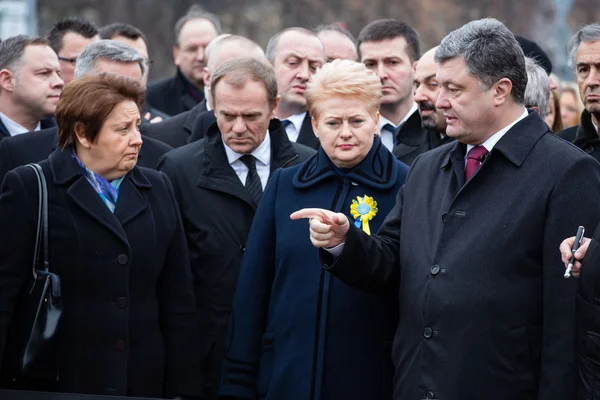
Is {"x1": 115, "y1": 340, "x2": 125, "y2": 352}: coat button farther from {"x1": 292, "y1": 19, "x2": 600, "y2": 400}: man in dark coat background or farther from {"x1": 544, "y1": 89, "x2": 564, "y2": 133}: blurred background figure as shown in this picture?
{"x1": 544, "y1": 89, "x2": 564, "y2": 133}: blurred background figure

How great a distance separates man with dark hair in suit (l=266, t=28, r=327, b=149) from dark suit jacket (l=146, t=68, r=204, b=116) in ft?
6.66

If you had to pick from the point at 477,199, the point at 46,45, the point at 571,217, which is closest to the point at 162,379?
the point at 477,199

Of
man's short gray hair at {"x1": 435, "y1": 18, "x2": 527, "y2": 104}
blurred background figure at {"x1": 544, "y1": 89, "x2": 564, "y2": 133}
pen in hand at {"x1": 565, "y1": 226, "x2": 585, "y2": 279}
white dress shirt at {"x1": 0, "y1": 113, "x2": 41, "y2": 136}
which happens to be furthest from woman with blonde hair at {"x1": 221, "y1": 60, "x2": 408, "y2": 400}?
blurred background figure at {"x1": 544, "y1": 89, "x2": 564, "y2": 133}

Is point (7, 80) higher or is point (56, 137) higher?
point (7, 80)

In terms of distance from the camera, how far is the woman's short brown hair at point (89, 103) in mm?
5184

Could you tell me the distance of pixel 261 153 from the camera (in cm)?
605

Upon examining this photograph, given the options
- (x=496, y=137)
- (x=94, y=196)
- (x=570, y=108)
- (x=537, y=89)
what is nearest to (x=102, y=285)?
(x=94, y=196)

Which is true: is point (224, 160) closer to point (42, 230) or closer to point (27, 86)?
point (42, 230)

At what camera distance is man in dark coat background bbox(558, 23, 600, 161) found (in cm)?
625

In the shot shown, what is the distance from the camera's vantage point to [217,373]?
5.72 m

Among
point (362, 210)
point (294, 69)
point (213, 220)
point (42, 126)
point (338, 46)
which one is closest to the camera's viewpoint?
point (362, 210)

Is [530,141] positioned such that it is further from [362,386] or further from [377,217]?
[362,386]

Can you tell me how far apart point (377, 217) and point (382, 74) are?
262 cm

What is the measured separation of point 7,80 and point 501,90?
134 inches
